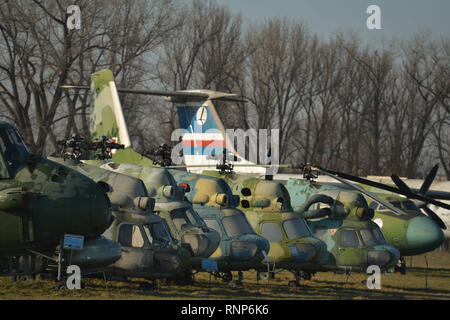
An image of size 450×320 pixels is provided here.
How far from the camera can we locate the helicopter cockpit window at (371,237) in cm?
2314

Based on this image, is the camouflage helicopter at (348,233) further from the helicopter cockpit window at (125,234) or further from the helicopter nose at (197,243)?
the helicopter cockpit window at (125,234)

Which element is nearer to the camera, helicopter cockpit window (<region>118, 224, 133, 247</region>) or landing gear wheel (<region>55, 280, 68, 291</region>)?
landing gear wheel (<region>55, 280, 68, 291</region>)

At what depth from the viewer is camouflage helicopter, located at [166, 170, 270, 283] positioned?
20.5m

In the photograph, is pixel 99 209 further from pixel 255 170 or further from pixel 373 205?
pixel 255 170

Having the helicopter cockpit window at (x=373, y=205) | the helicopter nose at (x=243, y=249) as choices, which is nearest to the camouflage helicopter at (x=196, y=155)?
the helicopter nose at (x=243, y=249)

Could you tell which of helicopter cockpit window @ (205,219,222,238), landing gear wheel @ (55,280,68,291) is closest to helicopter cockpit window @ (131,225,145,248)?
landing gear wheel @ (55,280,68,291)

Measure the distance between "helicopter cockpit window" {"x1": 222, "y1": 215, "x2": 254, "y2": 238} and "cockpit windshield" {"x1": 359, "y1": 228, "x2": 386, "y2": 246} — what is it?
13.0 ft

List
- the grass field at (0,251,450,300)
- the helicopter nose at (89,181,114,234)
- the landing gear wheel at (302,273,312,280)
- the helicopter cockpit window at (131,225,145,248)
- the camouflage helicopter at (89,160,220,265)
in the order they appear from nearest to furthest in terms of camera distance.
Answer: the helicopter nose at (89,181,114,234) < the grass field at (0,251,450,300) < the helicopter cockpit window at (131,225,145,248) < the camouflage helicopter at (89,160,220,265) < the landing gear wheel at (302,273,312,280)

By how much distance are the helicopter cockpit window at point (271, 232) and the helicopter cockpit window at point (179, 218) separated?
3441 millimetres

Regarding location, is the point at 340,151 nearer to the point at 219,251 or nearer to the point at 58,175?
the point at 219,251

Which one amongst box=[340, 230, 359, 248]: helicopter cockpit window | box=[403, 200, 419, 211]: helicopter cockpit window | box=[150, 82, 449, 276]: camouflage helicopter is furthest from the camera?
box=[403, 200, 419, 211]: helicopter cockpit window

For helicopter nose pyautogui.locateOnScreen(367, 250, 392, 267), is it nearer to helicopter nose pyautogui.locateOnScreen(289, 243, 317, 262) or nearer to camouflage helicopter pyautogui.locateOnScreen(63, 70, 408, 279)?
camouflage helicopter pyautogui.locateOnScreen(63, 70, 408, 279)

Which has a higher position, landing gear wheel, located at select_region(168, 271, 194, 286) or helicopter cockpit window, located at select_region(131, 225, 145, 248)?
helicopter cockpit window, located at select_region(131, 225, 145, 248)

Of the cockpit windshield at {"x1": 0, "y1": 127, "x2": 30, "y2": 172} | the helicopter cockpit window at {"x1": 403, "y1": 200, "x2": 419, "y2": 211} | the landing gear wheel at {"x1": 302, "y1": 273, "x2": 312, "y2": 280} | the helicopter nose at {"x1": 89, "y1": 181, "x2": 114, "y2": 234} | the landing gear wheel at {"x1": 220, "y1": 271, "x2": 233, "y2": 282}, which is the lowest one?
the landing gear wheel at {"x1": 302, "y1": 273, "x2": 312, "y2": 280}
